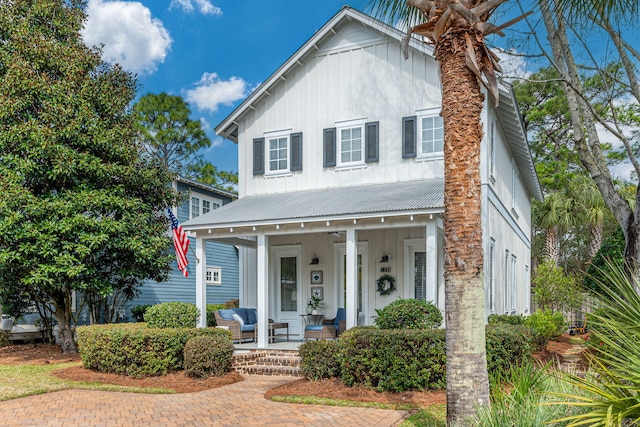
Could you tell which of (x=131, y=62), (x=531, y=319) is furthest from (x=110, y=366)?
(x=131, y=62)

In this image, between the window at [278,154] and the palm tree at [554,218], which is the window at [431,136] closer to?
the window at [278,154]

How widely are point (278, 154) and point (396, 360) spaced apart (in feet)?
24.1

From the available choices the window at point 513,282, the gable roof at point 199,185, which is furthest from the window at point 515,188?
the gable roof at point 199,185

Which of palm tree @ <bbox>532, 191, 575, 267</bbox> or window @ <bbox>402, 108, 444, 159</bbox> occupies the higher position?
window @ <bbox>402, 108, 444, 159</bbox>

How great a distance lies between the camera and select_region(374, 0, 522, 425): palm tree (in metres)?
5.09

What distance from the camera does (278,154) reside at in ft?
47.2

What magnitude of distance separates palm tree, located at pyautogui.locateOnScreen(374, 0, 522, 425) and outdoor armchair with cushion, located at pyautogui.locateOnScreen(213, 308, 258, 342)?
→ 7.98 meters

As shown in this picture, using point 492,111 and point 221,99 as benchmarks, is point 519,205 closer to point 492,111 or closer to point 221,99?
point 492,111

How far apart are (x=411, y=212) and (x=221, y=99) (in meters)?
62.4

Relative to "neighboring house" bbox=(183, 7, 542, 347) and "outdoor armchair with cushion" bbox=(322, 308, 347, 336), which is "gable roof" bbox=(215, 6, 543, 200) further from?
"outdoor armchair with cushion" bbox=(322, 308, 347, 336)

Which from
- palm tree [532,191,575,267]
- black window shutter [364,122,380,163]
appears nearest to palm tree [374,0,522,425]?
black window shutter [364,122,380,163]

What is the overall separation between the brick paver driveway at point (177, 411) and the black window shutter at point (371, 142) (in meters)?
6.27

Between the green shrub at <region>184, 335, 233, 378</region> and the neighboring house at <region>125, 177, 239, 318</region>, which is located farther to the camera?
the neighboring house at <region>125, 177, 239, 318</region>

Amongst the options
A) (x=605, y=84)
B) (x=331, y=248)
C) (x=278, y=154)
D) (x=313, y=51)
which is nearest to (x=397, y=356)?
(x=331, y=248)
